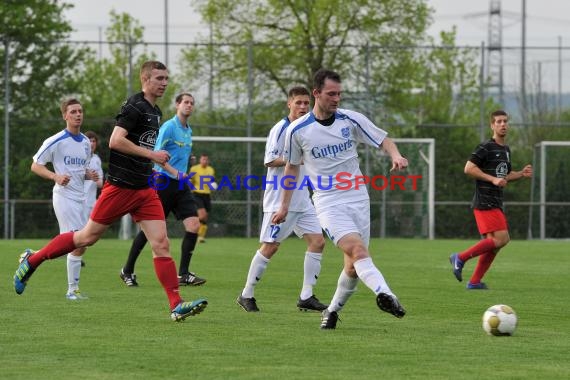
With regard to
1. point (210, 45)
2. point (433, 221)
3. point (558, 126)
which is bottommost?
point (433, 221)

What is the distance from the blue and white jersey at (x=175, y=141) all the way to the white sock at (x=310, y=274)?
9.63 ft

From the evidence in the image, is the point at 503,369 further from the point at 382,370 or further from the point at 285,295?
the point at 285,295

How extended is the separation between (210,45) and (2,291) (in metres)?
18.8

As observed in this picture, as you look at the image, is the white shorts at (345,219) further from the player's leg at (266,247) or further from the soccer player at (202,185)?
the soccer player at (202,185)

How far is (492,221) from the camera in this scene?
1356 centimetres

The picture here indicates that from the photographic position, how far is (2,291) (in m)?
12.0

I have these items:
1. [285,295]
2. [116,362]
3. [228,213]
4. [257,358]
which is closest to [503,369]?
[257,358]

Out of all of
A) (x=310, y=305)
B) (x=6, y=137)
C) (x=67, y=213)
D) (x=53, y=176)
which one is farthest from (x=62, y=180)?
(x=6, y=137)

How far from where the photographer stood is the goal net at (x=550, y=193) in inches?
1186

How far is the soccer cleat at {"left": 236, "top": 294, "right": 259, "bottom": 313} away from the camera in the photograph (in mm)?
10203

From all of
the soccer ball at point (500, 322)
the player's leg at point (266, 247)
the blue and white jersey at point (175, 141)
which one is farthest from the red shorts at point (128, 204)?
the blue and white jersey at point (175, 141)

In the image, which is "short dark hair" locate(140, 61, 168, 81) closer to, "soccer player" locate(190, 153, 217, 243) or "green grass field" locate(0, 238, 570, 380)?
"green grass field" locate(0, 238, 570, 380)

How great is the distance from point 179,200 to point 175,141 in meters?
0.83

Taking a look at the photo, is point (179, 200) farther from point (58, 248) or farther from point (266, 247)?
point (58, 248)
